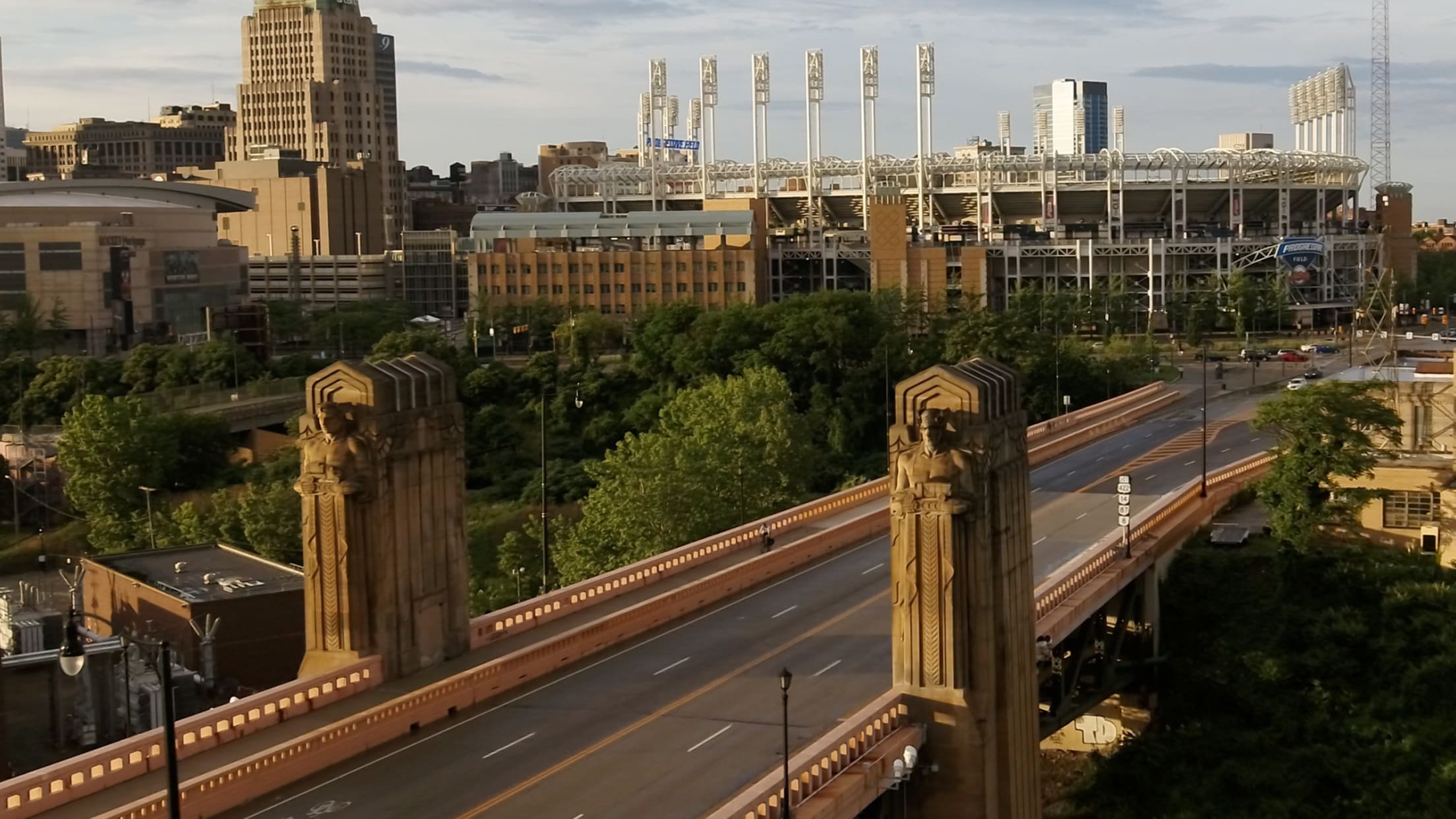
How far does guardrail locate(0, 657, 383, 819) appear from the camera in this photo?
28.3 m

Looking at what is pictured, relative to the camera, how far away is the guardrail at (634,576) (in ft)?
133

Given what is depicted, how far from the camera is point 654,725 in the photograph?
3544 centimetres

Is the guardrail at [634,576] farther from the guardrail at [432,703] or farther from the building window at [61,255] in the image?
the building window at [61,255]

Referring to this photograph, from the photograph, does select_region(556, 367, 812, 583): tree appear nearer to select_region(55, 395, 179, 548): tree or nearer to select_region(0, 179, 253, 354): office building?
select_region(55, 395, 179, 548): tree

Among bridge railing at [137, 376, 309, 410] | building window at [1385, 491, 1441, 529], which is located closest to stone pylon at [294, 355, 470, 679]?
building window at [1385, 491, 1441, 529]

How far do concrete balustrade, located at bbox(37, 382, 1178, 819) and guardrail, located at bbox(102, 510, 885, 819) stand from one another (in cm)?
2

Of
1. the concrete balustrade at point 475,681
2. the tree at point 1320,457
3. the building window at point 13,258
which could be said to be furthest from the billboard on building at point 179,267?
the tree at point 1320,457

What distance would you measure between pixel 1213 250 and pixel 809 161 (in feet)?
144

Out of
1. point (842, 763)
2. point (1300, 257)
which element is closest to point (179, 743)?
point (842, 763)

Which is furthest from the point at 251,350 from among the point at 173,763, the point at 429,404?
the point at 173,763

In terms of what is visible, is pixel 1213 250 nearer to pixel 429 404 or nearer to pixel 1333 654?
pixel 1333 654

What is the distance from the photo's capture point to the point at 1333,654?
54562 millimetres

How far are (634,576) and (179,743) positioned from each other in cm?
1726

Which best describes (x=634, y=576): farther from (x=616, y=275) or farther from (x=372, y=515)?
(x=616, y=275)
